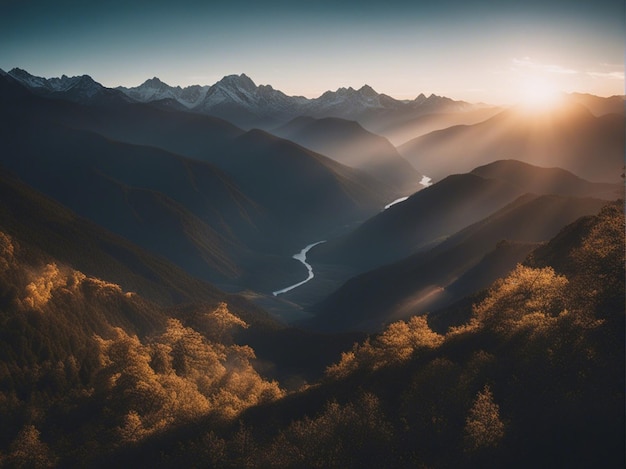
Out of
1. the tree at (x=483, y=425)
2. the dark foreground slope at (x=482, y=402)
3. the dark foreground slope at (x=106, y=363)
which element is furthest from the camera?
the dark foreground slope at (x=106, y=363)

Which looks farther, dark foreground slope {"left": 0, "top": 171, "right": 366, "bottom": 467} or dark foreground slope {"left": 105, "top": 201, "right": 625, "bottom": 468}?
dark foreground slope {"left": 0, "top": 171, "right": 366, "bottom": 467}

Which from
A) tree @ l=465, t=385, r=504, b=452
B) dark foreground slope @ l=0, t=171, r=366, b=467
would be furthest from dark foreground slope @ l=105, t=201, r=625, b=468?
dark foreground slope @ l=0, t=171, r=366, b=467

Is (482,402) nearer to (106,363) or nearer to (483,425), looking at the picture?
(483,425)

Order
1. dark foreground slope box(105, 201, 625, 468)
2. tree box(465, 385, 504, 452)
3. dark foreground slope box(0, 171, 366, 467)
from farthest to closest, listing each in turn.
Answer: dark foreground slope box(0, 171, 366, 467), tree box(465, 385, 504, 452), dark foreground slope box(105, 201, 625, 468)

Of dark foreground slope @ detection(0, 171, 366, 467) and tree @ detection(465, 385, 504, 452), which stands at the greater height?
tree @ detection(465, 385, 504, 452)

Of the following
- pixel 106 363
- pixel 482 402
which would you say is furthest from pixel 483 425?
pixel 106 363

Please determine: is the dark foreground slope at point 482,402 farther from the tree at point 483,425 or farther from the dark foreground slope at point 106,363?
the dark foreground slope at point 106,363

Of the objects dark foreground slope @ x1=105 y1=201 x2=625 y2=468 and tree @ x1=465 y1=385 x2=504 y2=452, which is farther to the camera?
tree @ x1=465 y1=385 x2=504 y2=452

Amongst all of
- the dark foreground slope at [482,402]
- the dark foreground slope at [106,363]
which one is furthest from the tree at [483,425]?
the dark foreground slope at [106,363]

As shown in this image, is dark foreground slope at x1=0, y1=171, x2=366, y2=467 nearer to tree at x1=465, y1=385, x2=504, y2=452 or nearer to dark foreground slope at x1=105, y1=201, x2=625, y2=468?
dark foreground slope at x1=105, y1=201, x2=625, y2=468

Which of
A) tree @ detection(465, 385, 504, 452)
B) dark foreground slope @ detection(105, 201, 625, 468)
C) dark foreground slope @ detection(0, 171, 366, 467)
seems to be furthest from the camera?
dark foreground slope @ detection(0, 171, 366, 467)
